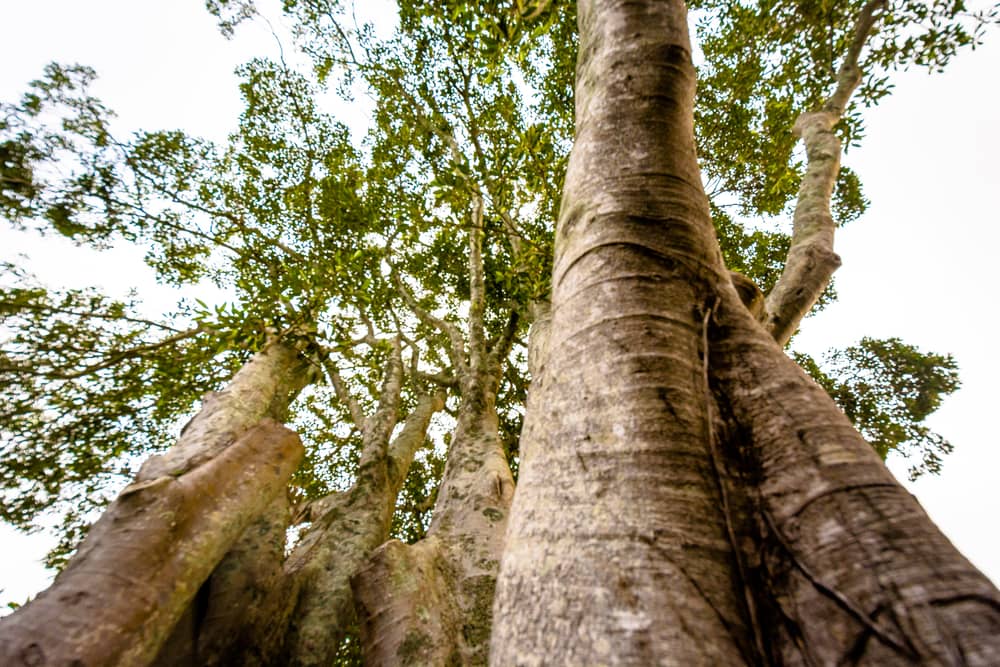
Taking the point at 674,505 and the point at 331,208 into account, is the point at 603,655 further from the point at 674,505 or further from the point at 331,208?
the point at 331,208

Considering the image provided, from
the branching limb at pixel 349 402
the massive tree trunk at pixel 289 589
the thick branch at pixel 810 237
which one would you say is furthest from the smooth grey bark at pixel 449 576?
the thick branch at pixel 810 237

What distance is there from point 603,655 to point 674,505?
353 mm

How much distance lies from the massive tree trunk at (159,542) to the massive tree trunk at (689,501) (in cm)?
198

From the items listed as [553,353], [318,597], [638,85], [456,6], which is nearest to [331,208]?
[456,6]

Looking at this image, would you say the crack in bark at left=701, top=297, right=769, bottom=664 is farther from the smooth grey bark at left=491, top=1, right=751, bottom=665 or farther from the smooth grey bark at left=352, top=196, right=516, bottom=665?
the smooth grey bark at left=352, top=196, right=516, bottom=665

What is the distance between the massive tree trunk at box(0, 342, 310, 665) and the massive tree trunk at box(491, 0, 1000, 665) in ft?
6.48

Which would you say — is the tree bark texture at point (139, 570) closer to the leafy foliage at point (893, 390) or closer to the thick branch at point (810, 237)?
the thick branch at point (810, 237)

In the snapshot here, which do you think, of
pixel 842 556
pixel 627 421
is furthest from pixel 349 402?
pixel 842 556

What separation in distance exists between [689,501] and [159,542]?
250 centimetres

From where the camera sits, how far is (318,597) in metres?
3.25

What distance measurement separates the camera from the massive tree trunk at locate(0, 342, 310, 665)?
1.74 m

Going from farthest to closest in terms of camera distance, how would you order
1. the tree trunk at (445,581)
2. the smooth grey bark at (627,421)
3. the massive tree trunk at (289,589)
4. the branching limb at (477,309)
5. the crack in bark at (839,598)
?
the branching limb at (477,309)
the massive tree trunk at (289,589)
the tree trunk at (445,581)
the smooth grey bark at (627,421)
the crack in bark at (839,598)

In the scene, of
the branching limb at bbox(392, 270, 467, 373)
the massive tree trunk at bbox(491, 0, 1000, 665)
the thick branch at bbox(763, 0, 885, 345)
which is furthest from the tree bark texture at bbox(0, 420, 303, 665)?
the thick branch at bbox(763, 0, 885, 345)

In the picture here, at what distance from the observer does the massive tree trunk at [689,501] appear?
77 cm
